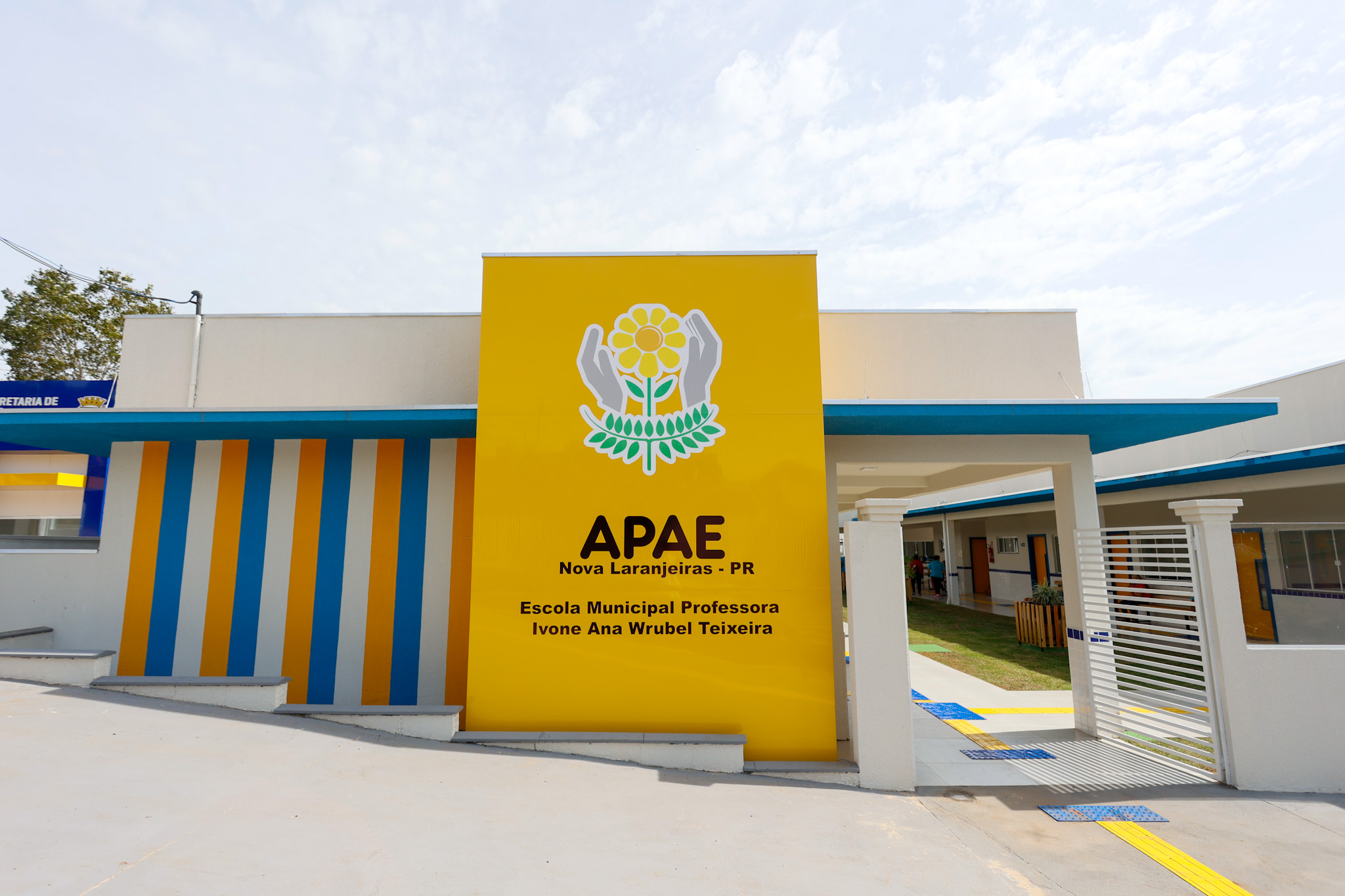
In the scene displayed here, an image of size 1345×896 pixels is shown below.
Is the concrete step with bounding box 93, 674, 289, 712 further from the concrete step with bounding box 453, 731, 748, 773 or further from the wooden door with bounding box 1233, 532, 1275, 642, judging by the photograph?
the wooden door with bounding box 1233, 532, 1275, 642

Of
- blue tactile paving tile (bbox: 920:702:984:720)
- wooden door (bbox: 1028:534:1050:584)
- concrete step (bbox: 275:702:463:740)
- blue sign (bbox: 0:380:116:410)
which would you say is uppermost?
blue sign (bbox: 0:380:116:410)

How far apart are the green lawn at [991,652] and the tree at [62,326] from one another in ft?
93.4

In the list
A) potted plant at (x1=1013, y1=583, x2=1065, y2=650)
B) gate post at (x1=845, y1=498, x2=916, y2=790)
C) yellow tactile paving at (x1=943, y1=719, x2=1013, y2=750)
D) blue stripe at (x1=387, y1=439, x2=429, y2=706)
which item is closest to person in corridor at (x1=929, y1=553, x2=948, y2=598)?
potted plant at (x1=1013, y1=583, x2=1065, y2=650)

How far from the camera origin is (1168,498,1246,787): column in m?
5.70

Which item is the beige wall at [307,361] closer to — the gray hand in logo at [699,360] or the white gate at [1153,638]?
the gray hand in logo at [699,360]

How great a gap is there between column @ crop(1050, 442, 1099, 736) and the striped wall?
23.4 feet

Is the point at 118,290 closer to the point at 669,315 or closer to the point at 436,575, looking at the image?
the point at 436,575

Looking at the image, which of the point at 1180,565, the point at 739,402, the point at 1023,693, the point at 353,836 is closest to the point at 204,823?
the point at 353,836

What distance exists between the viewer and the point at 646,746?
585 centimetres

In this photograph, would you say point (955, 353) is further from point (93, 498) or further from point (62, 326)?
point (62, 326)

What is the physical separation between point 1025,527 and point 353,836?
21397 millimetres

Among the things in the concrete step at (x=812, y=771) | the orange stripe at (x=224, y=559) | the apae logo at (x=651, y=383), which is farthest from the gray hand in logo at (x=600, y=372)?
the orange stripe at (x=224, y=559)

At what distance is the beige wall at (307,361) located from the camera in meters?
8.17

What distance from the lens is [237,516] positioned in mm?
7453
